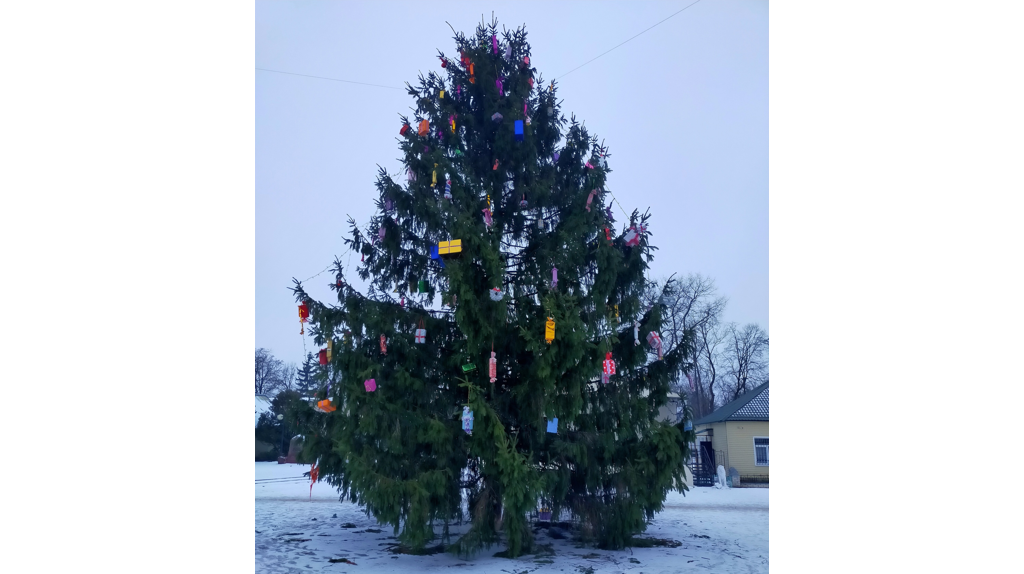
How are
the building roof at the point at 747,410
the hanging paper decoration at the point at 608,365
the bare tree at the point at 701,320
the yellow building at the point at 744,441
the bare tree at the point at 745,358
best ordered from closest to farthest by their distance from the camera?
1. the hanging paper decoration at the point at 608,365
2. the yellow building at the point at 744,441
3. the building roof at the point at 747,410
4. the bare tree at the point at 701,320
5. the bare tree at the point at 745,358

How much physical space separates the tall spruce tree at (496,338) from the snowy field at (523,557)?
217 millimetres

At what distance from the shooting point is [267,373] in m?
17.1

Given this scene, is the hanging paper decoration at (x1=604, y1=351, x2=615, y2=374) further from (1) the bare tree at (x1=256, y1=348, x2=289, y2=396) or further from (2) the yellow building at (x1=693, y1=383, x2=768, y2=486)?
(1) the bare tree at (x1=256, y1=348, x2=289, y2=396)

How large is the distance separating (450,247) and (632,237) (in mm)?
1585

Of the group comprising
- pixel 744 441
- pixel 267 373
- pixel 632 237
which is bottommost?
pixel 744 441

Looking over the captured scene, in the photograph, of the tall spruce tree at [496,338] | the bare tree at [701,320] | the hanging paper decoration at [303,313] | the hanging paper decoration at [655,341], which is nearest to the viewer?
the tall spruce tree at [496,338]

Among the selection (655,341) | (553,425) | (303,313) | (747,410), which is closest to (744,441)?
(747,410)

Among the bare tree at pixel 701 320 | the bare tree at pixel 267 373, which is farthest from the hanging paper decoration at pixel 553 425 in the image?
the bare tree at pixel 267 373

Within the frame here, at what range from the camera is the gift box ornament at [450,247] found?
4.59 metres

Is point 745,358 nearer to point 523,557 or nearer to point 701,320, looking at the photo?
point 701,320

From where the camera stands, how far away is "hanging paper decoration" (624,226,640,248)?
5.11m

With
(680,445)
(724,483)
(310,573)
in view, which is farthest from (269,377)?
(680,445)

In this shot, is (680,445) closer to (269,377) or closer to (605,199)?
(605,199)

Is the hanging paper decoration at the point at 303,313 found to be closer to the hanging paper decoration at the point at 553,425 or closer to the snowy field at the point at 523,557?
the snowy field at the point at 523,557
